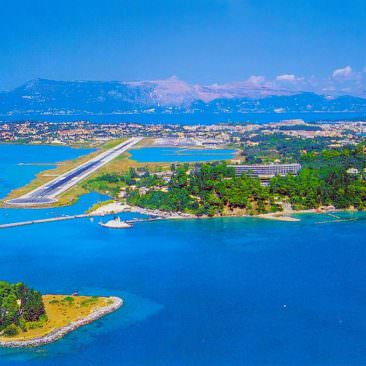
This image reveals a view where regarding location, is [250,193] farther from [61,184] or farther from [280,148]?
[280,148]

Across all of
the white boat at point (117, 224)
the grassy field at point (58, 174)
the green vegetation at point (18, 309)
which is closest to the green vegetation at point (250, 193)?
the white boat at point (117, 224)

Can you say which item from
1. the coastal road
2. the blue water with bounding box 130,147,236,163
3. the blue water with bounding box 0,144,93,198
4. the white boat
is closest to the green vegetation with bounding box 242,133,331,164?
the blue water with bounding box 130,147,236,163

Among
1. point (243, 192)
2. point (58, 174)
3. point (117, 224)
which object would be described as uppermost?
point (58, 174)

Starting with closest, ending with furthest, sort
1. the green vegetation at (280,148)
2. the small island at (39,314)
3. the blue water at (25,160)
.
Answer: the small island at (39,314) < the blue water at (25,160) < the green vegetation at (280,148)

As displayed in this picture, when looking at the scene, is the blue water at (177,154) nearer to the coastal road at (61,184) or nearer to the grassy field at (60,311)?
the coastal road at (61,184)

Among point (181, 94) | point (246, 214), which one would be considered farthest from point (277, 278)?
point (181, 94)

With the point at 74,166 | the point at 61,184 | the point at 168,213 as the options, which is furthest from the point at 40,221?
the point at 74,166
